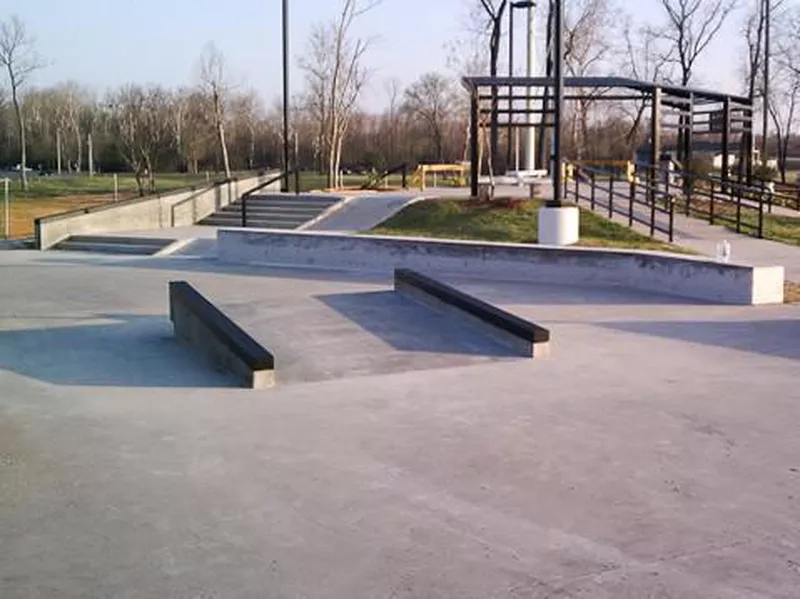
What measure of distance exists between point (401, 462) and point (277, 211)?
64.0ft

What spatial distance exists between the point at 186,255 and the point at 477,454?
606 inches

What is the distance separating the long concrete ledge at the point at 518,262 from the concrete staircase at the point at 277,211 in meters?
4.70

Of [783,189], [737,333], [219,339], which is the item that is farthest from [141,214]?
[783,189]

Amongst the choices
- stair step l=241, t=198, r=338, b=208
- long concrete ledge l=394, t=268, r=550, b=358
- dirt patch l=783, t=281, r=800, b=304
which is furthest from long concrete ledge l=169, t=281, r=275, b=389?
stair step l=241, t=198, r=338, b=208

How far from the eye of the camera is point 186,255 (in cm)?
2053

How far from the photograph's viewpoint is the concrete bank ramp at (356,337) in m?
8.94

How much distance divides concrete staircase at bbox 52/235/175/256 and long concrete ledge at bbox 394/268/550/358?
10747 millimetres

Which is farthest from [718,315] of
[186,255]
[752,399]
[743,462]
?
[186,255]

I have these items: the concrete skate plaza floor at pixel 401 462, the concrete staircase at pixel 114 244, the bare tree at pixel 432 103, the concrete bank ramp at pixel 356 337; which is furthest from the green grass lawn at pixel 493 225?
the bare tree at pixel 432 103

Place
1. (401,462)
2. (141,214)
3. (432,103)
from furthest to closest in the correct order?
(432,103) → (141,214) → (401,462)

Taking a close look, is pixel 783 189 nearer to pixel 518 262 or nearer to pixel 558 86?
pixel 558 86

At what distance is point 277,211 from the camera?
24.9 metres

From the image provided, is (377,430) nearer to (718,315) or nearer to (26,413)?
(26,413)

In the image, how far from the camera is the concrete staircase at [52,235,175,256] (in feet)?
70.0
